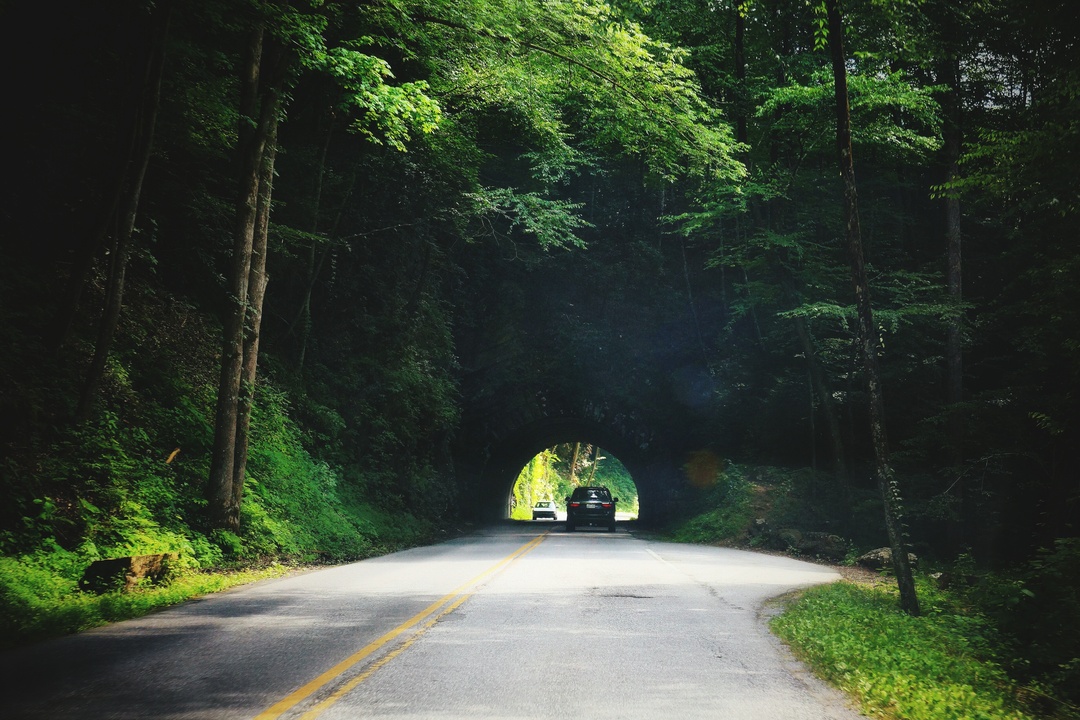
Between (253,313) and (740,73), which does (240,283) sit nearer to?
(253,313)

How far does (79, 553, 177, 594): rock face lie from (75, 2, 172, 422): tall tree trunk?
3.23 metres

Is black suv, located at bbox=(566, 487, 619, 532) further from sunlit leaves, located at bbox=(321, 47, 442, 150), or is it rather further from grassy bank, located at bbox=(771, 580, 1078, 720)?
grassy bank, located at bbox=(771, 580, 1078, 720)

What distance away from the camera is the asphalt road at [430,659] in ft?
16.3

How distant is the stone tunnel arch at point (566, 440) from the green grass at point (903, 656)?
909 inches

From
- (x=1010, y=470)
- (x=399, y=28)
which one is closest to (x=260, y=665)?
(x=399, y=28)

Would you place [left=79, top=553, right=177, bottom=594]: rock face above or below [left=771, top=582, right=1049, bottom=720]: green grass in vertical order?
above

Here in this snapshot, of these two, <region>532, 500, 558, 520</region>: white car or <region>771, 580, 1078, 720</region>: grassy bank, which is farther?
<region>532, 500, 558, 520</region>: white car

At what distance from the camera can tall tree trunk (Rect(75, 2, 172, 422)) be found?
11625 mm

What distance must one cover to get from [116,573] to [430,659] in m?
4.88

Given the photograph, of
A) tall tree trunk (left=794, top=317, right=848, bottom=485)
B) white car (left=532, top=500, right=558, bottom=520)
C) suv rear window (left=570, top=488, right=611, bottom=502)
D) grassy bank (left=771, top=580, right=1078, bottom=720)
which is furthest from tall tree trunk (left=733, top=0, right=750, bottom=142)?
white car (left=532, top=500, right=558, bottom=520)

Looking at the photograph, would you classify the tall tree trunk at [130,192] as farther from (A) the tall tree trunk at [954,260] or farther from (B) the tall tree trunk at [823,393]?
(A) the tall tree trunk at [954,260]

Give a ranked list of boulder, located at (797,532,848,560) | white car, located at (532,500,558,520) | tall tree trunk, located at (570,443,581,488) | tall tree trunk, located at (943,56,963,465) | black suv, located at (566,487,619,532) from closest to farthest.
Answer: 1. boulder, located at (797,532,848,560)
2. tall tree trunk, located at (943,56,963,465)
3. black suv, located at (566,487,619,532)
4. white car, located at (532,500,558,520)
5. tall tree trunk, located at (570,443,581,488)

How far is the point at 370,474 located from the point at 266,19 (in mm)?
13179

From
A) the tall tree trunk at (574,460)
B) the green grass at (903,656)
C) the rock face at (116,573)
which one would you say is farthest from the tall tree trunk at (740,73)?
the tall tree trunk at (574,460)
